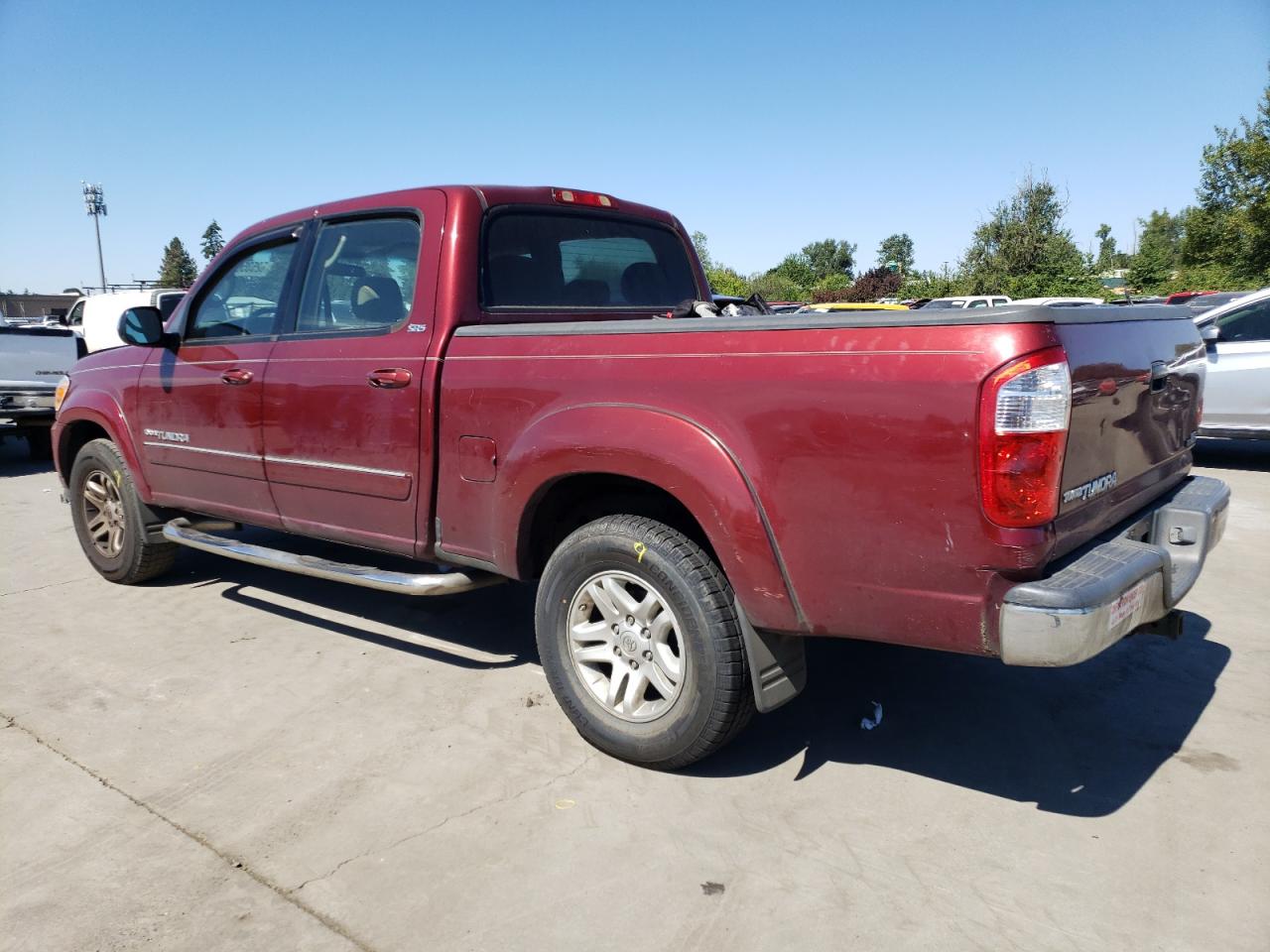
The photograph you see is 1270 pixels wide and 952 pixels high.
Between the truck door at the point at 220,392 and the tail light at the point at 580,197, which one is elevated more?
the tail light at the point at 580,197

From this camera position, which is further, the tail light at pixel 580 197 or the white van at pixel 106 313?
the white van at pixel 106 313

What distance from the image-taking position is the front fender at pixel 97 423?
5293mm

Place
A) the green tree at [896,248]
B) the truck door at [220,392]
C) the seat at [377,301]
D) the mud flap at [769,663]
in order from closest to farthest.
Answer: the mud flap at [769,663] < the seat at [377,301] < the truck door at [220,392] < the green tree at [896,248]

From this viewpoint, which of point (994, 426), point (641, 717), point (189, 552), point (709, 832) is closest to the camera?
point (994, 426)

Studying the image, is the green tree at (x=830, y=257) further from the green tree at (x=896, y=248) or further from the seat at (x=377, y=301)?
the seat at (x=377, y=301)

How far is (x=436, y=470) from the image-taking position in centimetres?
370

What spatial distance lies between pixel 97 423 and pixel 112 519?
579 millimetres

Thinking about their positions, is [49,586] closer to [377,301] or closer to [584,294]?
[377,301]

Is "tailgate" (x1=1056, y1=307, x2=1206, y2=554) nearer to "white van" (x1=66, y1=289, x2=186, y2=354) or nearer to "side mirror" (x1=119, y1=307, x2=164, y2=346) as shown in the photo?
"side mirror" (x1=119, y1=307, x2=164, y2=346)

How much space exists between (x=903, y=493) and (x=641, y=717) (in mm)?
1270

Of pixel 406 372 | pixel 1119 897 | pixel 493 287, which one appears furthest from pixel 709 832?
pixel 493 287

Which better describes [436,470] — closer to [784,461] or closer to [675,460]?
[675,460]

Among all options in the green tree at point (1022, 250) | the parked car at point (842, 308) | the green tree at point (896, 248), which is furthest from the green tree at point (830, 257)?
the parked car at point (842, 308)

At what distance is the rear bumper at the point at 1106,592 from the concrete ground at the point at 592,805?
2.21 ft
